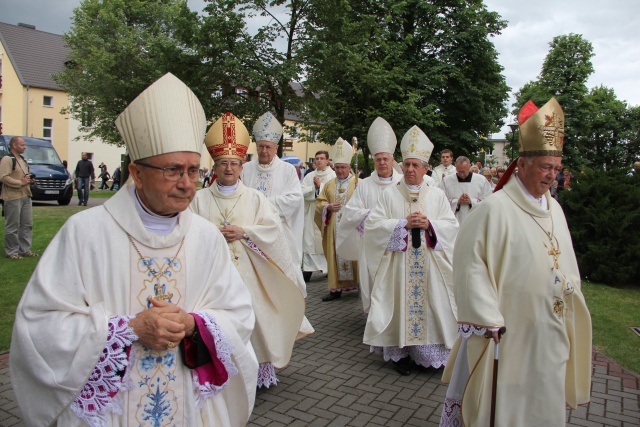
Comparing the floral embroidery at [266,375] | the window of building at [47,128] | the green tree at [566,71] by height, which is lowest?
the floral embroidery at [266,375]

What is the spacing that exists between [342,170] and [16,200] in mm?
5726

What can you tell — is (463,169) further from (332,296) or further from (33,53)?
(33,53)

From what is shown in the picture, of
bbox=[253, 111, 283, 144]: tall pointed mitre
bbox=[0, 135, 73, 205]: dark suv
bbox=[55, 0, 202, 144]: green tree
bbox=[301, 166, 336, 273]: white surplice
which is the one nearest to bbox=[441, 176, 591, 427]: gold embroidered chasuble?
bbox=[253, 111, 283, 144]: tall pointed mitre

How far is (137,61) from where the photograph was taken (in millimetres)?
22219

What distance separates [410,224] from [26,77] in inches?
1685

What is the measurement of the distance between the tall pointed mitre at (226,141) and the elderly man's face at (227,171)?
0.15 feet

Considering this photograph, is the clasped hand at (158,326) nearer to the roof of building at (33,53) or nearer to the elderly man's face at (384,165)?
the elderly man's face at (384,165)

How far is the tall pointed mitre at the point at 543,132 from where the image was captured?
3.61 m

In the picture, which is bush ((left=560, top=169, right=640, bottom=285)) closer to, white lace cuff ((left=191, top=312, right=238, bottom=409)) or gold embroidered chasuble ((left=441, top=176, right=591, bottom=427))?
gold embroidered chasuble ((left=441, top=176, right=591, bottom=427))

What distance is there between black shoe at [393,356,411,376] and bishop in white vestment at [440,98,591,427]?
6.86 feet

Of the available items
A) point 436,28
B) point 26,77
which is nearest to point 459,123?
point 436,28

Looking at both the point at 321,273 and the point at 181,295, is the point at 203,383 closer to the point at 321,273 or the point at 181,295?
the point at 181,295

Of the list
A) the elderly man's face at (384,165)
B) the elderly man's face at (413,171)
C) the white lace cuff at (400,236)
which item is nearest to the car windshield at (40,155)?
the elderly man's face at (384,165)

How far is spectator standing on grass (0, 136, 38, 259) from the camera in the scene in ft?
32.6
